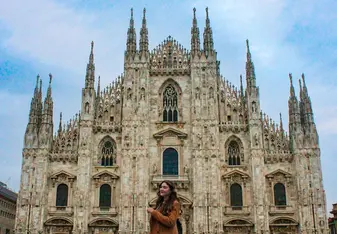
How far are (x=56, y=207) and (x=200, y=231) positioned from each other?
12.3 metres

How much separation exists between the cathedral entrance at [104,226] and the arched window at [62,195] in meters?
3.20

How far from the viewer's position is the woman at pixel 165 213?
7.50 m

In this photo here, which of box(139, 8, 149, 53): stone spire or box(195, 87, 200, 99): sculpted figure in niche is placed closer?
box(195, 87, 200, 99): sculpted figure in niche

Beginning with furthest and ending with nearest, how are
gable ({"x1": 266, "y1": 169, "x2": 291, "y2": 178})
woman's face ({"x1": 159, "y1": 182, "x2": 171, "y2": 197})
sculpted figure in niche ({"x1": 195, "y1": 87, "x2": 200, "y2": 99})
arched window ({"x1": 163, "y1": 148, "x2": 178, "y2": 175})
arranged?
sculpted figure in niche ({"x1": 195, "y1": 87, "x2": 200, "y2": 99}) → arched window ({"x1": 163, "y1": 148, "x2": 178, "y2": 175}) → gable ({"x1": 266, "y1": 169, "x2": 291, "y2": 178}) → woman's face ({"x1": 159, "y1": 182, "x2": 171, "y2": 197})

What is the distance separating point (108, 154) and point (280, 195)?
15260 mm

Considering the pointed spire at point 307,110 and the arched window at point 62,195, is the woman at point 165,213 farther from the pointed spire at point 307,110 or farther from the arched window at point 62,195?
the pointed spire at point 307,110

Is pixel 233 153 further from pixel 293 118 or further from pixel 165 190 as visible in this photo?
pixel 165 190

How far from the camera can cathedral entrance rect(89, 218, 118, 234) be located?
3656cm

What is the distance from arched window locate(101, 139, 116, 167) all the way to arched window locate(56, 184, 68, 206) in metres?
3.84

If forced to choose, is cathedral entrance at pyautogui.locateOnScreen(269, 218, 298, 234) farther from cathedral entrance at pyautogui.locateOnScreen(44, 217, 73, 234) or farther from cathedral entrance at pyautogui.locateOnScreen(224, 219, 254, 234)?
cathedral entrance at pyautogui.locateOnScreen(44, 217, 73, 234)

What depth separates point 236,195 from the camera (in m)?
37.4

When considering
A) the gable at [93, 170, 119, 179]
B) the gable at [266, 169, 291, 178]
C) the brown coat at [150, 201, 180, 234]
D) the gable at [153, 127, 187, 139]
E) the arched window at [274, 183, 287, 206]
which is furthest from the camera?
the gable at [153, 127, 187, 139]

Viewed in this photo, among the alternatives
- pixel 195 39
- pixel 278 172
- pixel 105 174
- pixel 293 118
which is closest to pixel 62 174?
pixel 105 174

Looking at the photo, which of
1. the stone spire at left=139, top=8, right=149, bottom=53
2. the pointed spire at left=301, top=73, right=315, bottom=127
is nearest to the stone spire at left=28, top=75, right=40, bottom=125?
the stone spire at left=139, top=8, right=149, bottom=53
